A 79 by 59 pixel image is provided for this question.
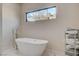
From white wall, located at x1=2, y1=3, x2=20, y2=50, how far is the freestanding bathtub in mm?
84

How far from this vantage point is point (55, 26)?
1316 millimetres

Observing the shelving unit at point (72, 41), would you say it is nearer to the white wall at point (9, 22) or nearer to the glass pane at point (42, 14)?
the glass pane at point (42, 14)

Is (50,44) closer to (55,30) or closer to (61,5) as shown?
(55,30)

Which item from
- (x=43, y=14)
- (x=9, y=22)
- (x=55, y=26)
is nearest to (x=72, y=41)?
(x=55, y=26)

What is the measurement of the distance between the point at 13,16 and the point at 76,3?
0.61m

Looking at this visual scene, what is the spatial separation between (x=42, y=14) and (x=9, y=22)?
338 millimetres

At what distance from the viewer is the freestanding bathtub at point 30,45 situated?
127 centimetres

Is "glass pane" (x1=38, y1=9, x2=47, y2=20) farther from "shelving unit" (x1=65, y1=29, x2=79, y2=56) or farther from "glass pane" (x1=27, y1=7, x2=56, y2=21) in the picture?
"shelving unit" (x1=65, y1=29, x2=79, y2=56)

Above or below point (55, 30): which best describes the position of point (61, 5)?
above

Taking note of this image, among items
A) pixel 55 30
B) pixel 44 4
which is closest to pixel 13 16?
pixel 44 4

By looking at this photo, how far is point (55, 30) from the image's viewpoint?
1.31 m

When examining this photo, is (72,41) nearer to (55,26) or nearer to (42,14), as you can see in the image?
(55,26)

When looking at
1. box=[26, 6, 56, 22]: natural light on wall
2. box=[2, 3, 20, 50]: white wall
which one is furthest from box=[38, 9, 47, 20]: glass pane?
box=[2, 3, 20, 50]: white wall

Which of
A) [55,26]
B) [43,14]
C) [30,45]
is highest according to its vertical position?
[43,14]
